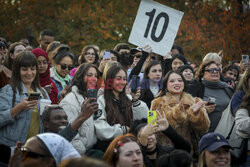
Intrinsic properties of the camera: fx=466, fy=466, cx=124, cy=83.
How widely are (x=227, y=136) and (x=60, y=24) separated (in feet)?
49.0

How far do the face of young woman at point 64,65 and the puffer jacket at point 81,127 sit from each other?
179 cm

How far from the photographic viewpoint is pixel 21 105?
5.79 m

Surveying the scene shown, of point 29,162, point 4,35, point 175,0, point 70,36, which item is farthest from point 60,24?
point 29,162

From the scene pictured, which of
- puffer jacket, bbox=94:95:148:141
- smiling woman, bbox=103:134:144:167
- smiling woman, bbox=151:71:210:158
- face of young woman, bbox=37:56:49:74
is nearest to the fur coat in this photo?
smiling woman, bbox=151:71:210:158

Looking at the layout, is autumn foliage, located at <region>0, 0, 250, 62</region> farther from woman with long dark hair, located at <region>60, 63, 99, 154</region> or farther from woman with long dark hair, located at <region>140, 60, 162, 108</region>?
woman with long dark hair, located at <region>60, 63, 99, 154</region>

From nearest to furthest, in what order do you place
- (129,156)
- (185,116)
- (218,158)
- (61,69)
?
1. (129,156)
2. (218,158)
3. (185,116)
4. (61,69)

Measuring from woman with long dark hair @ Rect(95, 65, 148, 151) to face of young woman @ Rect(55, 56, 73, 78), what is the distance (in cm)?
165

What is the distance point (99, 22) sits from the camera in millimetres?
20250

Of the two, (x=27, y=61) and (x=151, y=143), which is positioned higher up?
(x=27, y=61)

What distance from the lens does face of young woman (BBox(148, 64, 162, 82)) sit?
8.13 meters

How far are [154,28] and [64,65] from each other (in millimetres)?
1805

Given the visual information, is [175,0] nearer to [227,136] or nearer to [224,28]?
[224,28]

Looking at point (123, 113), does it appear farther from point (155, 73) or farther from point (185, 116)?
point (155, 73)

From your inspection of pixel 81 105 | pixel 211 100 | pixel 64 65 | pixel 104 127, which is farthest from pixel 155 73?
pixel 81 105
